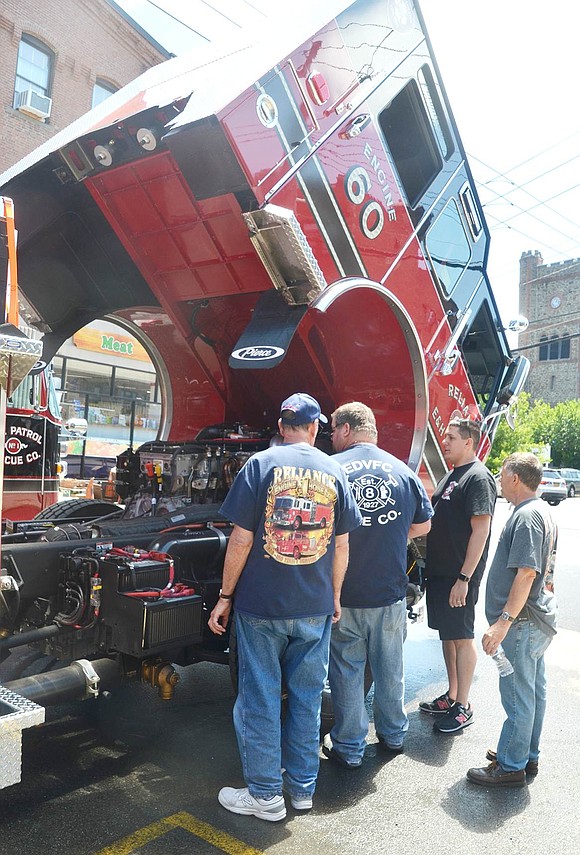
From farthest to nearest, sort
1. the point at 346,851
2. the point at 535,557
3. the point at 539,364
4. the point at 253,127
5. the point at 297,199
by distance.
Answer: the point at 539,364
the point at 297,199
the point at 253,127
the point at 535,557
the point at 346,851

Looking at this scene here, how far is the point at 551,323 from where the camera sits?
1869 inches

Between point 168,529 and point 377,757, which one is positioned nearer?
point 377,757

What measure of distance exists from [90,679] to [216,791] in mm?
800

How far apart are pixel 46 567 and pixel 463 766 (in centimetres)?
243

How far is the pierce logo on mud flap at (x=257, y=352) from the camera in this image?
3.93m

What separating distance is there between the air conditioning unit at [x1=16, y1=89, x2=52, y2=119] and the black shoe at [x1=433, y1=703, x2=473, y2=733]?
16309 millimetres

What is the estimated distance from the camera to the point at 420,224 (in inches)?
202

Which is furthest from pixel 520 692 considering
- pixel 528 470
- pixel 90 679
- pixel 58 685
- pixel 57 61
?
pixel 57 61

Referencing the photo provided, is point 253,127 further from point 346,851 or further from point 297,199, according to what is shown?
point 346,851

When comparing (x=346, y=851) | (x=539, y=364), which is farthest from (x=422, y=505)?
(x=539, y=364)

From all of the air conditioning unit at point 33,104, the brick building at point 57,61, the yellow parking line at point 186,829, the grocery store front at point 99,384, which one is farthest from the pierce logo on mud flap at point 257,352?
the air conditioning unit at point 33,104

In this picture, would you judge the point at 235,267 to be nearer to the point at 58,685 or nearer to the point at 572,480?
the point at 58,685

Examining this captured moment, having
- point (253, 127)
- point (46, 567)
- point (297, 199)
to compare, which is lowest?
point (46, 567)

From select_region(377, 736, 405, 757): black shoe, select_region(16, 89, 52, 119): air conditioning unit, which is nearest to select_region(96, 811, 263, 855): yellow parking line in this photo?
select_region(377, 736, 405, 757): black shoe
